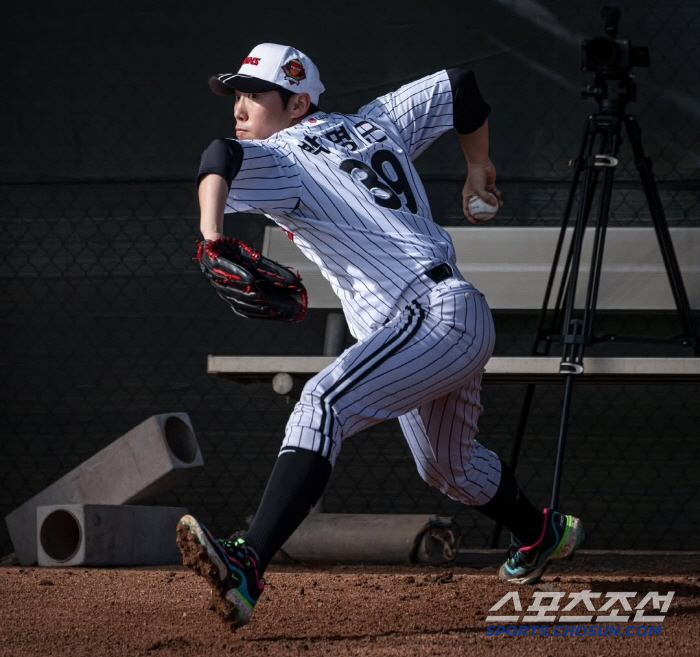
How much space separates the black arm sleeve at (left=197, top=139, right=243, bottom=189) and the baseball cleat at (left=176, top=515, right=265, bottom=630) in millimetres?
736

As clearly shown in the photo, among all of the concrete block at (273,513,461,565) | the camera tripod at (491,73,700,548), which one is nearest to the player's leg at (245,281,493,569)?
the camera tripod at (491,73,700,548)

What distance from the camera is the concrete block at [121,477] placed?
161 inches

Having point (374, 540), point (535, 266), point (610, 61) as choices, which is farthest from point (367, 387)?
point (535, 266)

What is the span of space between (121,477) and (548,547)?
188 centimetres

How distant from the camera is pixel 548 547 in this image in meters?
2.96

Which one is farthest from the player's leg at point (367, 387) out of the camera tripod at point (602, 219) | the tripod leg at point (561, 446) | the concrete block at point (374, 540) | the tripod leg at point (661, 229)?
the tripod leg at point (661, 229)

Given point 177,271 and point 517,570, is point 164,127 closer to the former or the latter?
point 177,271

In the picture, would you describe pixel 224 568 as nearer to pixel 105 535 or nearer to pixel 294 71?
pixel 294 71

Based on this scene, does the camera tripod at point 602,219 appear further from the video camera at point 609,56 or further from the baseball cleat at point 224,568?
the baseball cleat at point 224,568

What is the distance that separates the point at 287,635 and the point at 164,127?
3.20 m

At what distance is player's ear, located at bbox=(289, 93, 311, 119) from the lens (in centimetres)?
280

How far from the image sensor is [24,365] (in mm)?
5000

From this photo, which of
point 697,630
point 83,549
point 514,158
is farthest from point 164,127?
point 697,630

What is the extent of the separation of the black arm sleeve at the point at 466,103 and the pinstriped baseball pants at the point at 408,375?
0.63 m
